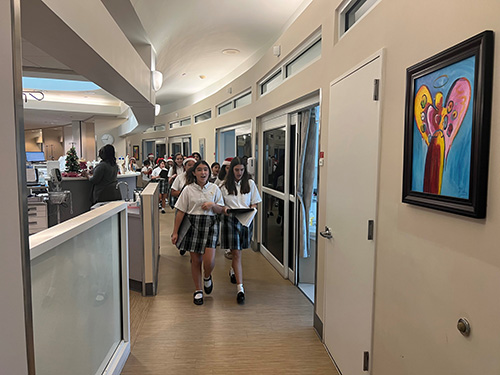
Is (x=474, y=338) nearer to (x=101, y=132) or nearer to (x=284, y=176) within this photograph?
(x=284, y=176)

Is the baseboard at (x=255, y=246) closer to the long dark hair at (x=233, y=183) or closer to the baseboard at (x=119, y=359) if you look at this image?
the long dark hair at (x=233, y=183)

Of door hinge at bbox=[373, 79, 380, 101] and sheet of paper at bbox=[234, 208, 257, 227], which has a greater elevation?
door hinge at bbox=[373, 79, 380, 101]

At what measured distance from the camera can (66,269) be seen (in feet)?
5.78

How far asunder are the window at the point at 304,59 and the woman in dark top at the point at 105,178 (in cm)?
280

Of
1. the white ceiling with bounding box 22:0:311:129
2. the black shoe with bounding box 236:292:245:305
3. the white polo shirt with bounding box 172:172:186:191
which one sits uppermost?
the white ceiling with bounding box 22:0:311:129

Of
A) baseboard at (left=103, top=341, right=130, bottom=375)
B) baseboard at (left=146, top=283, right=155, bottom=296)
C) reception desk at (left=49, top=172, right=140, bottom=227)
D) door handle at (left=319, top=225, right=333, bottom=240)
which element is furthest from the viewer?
reception desk at (left=49, top=172, right=140, bottom=227)

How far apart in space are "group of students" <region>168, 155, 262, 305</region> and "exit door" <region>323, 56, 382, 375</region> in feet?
3.95

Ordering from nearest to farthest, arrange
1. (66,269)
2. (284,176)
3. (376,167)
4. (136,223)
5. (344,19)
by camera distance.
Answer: (66,269) → (376,167) → (344,19) → (136,223) → (284,176)

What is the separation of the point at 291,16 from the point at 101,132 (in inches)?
461

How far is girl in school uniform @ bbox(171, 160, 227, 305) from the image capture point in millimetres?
3682

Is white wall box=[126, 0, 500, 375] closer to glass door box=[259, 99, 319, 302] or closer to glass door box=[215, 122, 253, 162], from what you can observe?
glass door box=[259, 99, 319, 302]

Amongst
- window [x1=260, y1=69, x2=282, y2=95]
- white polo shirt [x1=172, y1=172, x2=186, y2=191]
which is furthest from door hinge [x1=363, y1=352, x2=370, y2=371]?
window [x1=260, y1=69, x2=282, y2=95]

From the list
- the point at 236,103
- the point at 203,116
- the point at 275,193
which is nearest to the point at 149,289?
the point at 275,193

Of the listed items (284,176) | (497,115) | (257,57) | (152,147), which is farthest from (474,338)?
(152,147)
